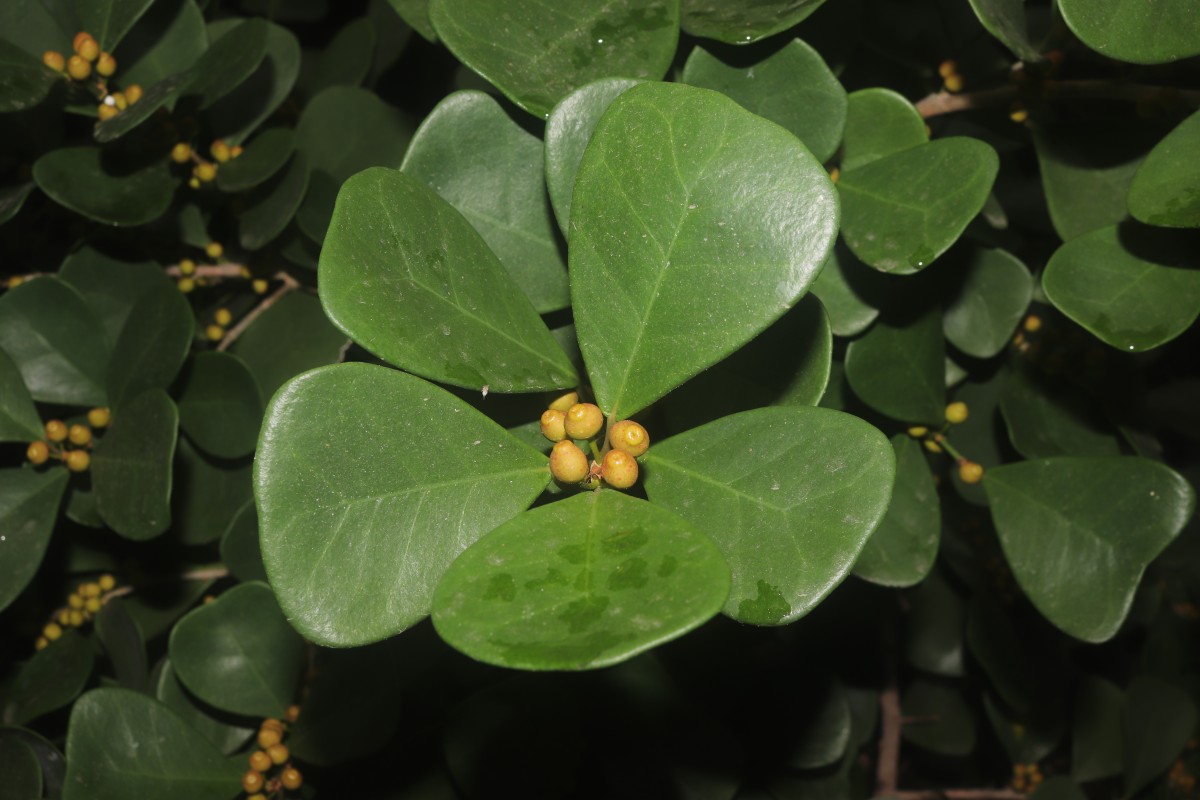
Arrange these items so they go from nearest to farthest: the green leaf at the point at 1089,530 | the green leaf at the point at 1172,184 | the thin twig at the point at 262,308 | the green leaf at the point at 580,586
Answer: the green leaf at the point at 580,586, the green leaf at the point at 1172,184, the green leaf at the point at 1089,530, the thin twig at the point at 262,308

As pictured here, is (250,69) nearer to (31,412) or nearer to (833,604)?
(31,412)

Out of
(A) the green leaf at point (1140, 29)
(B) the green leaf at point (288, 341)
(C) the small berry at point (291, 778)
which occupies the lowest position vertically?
(C) the small berry at point (291, 778)

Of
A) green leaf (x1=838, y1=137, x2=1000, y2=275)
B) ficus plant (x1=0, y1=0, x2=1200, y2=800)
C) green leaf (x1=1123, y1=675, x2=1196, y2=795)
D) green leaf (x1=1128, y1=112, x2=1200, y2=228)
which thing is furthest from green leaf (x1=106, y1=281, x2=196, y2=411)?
green leaf (x1=1123, y1=675, x2=1196, y2=795)

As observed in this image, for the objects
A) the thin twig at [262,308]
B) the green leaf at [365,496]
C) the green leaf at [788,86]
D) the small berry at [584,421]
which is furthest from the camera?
the thin twig at [262,308]

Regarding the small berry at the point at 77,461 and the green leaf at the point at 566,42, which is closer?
the green leaf at the point at 566,42

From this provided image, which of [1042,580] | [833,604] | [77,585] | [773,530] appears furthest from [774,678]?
[77,585]

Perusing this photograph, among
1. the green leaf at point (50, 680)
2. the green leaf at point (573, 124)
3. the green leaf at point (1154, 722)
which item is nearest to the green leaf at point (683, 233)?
the green leaf at point (573, 124)

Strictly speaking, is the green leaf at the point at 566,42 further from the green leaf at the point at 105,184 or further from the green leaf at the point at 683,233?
the green leaf at the point at 105,184
